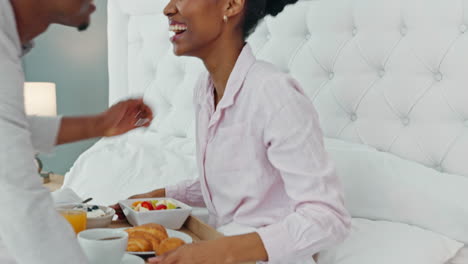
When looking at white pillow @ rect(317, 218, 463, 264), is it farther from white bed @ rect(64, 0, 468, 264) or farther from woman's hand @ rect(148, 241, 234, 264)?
woman's hand @ rect(148, 241, 234, 264)

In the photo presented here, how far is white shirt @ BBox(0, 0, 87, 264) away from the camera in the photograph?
22.8 inches

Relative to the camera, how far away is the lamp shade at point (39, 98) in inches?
114

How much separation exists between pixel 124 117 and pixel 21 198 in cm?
63

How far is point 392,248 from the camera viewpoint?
3.77 feet

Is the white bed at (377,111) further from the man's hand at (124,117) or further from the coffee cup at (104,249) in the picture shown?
the coffee cup at (104,249)

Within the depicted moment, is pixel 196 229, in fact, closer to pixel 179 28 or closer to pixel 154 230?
pixel 154 230

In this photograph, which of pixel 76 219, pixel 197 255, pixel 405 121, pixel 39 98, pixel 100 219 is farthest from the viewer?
pixel 39 98

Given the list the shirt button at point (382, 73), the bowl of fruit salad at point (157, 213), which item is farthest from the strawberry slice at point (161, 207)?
the shirt button at point (382, 73)

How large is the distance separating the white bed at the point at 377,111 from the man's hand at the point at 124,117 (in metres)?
0.53

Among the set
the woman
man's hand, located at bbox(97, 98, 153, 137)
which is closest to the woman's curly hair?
the woman

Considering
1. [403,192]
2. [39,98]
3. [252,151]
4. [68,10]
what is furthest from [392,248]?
[39,98]

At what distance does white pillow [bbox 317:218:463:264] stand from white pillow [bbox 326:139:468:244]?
0.14ft

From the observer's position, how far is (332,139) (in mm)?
1639

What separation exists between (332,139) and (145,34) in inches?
50.2
